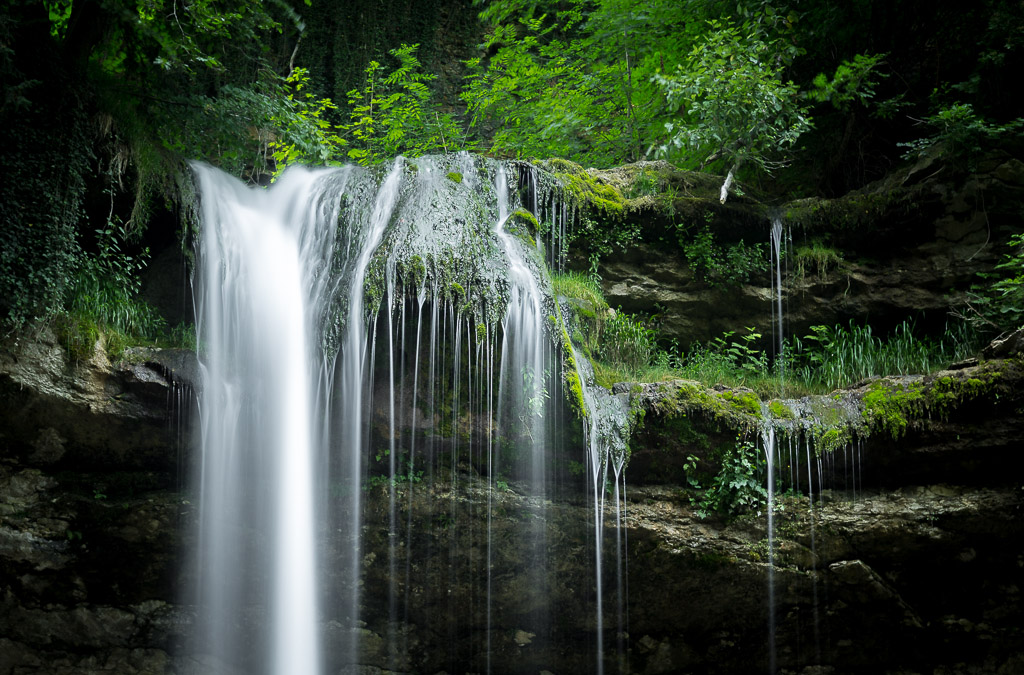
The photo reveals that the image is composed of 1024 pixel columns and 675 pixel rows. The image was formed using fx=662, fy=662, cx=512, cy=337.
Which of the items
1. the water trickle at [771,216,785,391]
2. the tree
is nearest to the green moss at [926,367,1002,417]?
the water trickle at [771,216,785,391]

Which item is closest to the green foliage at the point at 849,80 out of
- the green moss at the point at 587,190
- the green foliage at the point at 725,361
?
the green moss at the point at 587,190

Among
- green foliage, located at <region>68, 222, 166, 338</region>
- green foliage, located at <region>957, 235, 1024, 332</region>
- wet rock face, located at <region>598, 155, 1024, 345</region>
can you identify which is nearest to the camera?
green foliage, located at <region>68, 222, 166, 338</region>

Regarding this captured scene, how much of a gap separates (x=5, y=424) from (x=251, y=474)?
2.09 meters

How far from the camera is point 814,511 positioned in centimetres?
637

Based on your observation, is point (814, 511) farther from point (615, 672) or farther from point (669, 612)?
point (615, 672)

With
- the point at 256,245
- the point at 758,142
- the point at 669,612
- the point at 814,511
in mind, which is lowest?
Answer: the point at 669,612

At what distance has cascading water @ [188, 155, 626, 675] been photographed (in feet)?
20.7

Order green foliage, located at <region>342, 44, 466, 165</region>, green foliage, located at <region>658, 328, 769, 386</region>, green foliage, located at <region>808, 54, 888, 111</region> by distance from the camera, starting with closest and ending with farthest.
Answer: green foliage, located at <region>658, 328, 769, 386</region>
green foliage, located at <region>808, 54, 888, 111</region>
green foliage, located at <region>342, 44, 466, 165</region>

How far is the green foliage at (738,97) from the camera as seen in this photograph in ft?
28.0

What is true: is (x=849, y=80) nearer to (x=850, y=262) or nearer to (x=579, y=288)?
(x=850, y=262)

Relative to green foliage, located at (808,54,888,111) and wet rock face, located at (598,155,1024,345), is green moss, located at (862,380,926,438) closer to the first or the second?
wet rock face, located at (598,155,1024,345)

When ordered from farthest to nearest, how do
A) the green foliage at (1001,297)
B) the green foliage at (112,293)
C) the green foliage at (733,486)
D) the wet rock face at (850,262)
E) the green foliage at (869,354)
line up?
the wet rock face at (850,262) < the green foliage at (869,354) < the green foliage at (1001,297) < the green foliage at (112,293) < the green foliage at (733,486)

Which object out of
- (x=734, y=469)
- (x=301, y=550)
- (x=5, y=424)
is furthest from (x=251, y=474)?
(x=734, y=469)

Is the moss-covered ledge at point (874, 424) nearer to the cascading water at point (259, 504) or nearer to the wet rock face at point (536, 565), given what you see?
the wet rock face at point (536, 565)
